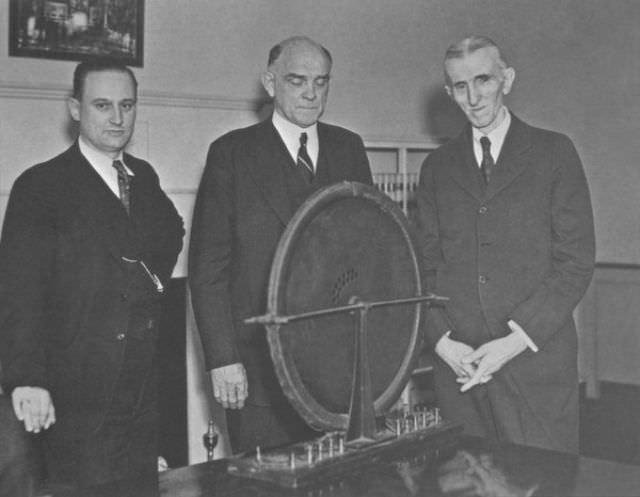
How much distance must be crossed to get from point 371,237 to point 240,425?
3.41 ft

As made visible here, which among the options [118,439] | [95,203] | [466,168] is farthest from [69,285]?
[466,168]

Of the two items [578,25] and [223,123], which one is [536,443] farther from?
[578,25]

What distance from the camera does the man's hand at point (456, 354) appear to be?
2.72 m

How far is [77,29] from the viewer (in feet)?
12.6

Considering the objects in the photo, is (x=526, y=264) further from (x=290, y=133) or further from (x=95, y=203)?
(x=95, y=203)

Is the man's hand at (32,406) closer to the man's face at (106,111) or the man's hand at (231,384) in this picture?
the man's hand at (231,384)

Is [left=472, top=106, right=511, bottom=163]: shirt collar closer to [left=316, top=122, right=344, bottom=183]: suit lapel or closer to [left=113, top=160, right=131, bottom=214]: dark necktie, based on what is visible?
[left=316, top=122, right=344, bottom=183]: suit lapel

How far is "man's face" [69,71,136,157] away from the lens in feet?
9.36

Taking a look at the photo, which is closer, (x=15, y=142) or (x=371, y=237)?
(x=371, y=237)

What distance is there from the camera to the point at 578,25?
20.7 feet

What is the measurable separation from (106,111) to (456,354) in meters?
1.29

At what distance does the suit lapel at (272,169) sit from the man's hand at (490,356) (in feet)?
2.21

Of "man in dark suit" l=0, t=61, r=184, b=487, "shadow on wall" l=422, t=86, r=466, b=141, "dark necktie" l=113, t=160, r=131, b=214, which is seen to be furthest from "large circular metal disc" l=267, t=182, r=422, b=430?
"shadow on wall" l=422, t=86, r=466, b=141

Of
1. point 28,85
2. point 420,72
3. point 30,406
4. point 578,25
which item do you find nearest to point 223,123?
point 28,85
